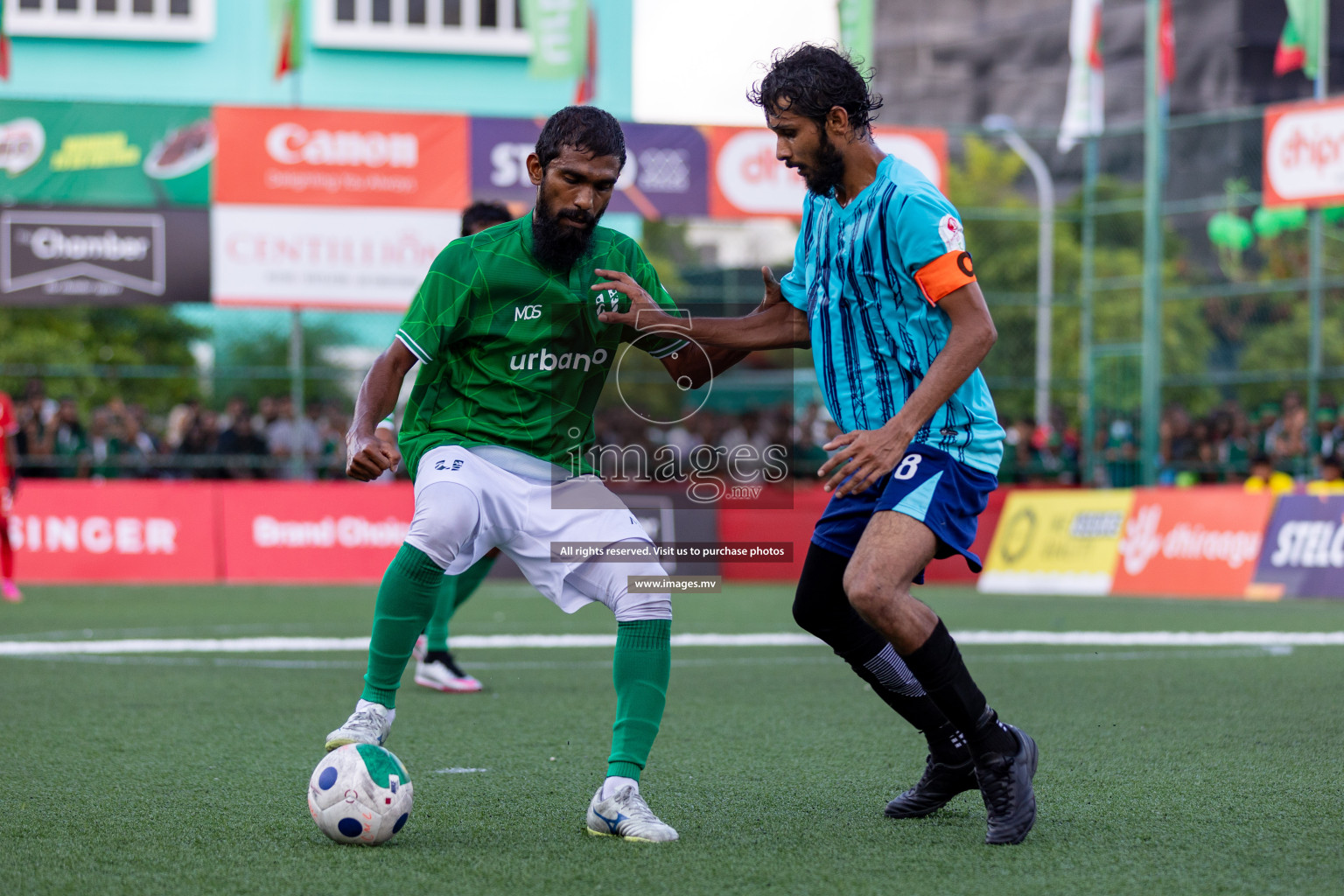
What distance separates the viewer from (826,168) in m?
4.52

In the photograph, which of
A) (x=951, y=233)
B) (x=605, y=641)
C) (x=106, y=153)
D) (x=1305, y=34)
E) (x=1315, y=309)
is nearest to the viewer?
(x=951, y=233)

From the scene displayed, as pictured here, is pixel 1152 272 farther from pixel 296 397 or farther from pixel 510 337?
pixel 510 337

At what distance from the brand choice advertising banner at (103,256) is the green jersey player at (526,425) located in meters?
14.2

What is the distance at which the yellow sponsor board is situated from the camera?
16.8 meters

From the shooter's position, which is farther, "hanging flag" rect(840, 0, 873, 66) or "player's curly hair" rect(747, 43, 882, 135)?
"hanging flag" rect(840, 0, 873, 66)

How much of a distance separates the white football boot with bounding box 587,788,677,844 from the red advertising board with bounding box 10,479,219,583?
14.5 metres

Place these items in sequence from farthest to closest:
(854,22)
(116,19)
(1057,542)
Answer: (116,19)
(854,22)
(1057,542)

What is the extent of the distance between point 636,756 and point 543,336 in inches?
50.0

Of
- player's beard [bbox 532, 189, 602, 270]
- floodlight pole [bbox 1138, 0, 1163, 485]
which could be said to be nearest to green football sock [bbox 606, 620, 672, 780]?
player's beard [bbox 532, 189, 602, 270]

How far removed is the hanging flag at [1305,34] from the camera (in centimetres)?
2123

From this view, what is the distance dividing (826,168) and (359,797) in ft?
7.14

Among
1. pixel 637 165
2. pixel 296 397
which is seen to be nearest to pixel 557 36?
pixel 637 165

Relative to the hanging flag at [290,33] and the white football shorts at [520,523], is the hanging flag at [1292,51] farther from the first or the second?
the white football shorts at [520,523]

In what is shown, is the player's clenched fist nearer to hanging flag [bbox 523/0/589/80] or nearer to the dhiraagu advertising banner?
the dhiraagu advertising banner
